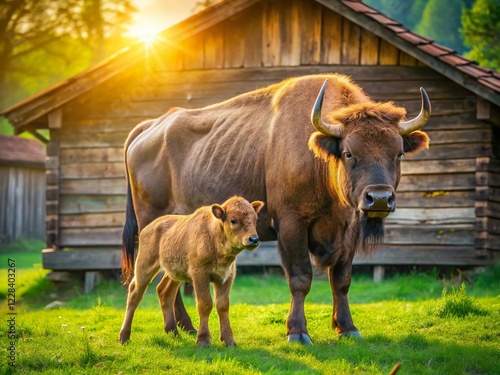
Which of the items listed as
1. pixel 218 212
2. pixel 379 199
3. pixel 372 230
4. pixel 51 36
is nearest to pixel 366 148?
pixel 379 199

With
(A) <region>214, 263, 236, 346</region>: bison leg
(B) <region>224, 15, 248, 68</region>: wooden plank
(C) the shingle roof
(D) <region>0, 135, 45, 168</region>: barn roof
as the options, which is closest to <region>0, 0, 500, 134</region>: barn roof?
(C) the shingle roof

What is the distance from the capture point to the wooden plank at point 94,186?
54.9 ft

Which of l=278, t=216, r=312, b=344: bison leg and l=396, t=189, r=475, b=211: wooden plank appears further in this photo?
l=396, t=189, r=475, b=211: wooden plank

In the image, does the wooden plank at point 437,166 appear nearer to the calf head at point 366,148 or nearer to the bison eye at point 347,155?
the calf head at point 366,148

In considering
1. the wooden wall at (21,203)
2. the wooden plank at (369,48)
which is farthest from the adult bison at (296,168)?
the wooden wall at (21,203)

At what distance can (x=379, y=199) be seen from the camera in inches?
282

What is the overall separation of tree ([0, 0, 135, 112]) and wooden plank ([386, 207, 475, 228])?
72.6 ft

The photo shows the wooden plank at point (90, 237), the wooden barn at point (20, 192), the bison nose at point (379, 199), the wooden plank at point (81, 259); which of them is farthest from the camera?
the wooden barn at point (20, 192)

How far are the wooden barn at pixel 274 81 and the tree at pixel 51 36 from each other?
56.3ft

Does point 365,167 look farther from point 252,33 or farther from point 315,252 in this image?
point 252,33

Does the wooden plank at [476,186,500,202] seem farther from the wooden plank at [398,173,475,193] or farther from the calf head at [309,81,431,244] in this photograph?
the calf head at [309,81,431,244]

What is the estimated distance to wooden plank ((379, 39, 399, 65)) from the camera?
1529 cm

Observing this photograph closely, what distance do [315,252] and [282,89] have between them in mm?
2188

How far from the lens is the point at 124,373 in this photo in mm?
6734
